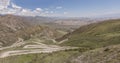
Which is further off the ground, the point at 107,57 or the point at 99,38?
the point at 107,57

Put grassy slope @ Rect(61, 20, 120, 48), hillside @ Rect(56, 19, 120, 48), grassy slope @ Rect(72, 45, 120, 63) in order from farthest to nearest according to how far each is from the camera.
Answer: hillside @ Rect(56, 19, 120, 48) < grassy slope @ Rect(61, 20, 120, 48) < grassy slope @ Rect(72, 45, 120, 63)

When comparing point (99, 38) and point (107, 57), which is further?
point (99, 38)

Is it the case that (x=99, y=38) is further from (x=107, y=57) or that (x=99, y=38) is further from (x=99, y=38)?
(x=107, y=57)

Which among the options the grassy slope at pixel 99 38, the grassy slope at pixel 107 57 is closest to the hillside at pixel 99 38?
Answer: the grassy slope at pixel 99 38

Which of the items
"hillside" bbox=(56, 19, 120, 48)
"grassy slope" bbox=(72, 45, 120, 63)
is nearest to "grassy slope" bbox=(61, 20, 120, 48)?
"hillside" bbox=(56, 19, 120, 48)

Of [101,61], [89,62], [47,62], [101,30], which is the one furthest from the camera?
[101,30]

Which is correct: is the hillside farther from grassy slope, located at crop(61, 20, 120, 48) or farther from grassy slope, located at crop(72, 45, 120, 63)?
grassy slope, located at crop(72, 45, 120, 63)

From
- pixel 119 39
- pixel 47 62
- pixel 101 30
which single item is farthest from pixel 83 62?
pixel 101 30

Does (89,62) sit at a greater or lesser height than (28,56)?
greater

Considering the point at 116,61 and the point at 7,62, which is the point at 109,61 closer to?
the point at 116,61

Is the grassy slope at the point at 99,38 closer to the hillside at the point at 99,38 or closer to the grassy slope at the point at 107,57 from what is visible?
the hillside at the point at 99,38

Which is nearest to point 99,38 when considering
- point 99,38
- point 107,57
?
point 99,38
